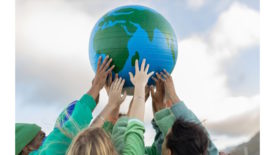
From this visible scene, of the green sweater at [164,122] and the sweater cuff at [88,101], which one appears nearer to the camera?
the green sweater at [164,122]

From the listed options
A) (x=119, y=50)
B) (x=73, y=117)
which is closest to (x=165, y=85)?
(x=119, y=50)

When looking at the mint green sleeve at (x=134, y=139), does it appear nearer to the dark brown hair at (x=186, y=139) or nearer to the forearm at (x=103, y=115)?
the dark brown hair at (x=186, y=139)

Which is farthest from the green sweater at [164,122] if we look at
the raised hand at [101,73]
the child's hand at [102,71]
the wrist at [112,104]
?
the child's hand at [102,71]

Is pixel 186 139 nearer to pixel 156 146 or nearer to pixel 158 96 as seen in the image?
pixel 156 146

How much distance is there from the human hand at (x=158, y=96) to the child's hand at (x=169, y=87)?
0.07 metres

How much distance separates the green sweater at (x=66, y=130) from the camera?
2205mm

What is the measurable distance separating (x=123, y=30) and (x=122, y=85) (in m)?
Result: 0.60

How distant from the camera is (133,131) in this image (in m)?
2.16

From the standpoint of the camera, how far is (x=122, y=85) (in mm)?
3287

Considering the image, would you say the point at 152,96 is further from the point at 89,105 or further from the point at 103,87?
the point at 89,105

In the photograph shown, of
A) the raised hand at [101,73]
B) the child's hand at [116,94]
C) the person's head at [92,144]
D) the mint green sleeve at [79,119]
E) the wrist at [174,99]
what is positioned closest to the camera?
the person's head at [92,144]

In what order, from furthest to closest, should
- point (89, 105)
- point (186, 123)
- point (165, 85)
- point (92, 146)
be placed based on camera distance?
1. point (165, 85)
2. point (89, 105)
3. point (186, 123)
4. point (92, 146)

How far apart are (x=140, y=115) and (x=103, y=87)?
1.15 m

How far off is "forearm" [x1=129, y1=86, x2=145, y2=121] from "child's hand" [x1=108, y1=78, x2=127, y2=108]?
0.34 meters
